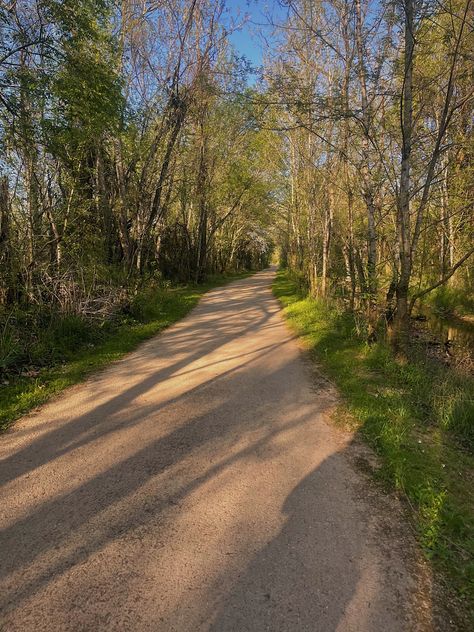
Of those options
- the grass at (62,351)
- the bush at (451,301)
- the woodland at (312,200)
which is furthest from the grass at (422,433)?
the bush at (451,301)

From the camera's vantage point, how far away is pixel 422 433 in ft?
14.8

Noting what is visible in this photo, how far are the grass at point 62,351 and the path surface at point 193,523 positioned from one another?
18.9 inches

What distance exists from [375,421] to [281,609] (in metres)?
2.87

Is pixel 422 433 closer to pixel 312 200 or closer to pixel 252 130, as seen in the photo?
pixel 252 130

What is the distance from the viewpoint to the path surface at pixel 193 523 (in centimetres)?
226

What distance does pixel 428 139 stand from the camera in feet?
23.9

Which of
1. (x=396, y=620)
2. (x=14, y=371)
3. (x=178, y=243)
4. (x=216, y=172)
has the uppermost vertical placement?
(x=216, y=172)

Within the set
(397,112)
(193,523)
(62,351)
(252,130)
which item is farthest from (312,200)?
(193,523)

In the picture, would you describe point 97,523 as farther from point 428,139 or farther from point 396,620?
point 428,139

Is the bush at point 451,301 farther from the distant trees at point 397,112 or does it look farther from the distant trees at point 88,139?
the distant trees at point 88,139

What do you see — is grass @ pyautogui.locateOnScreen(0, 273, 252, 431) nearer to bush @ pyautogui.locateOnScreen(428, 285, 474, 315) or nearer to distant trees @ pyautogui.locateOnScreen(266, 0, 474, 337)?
distant trees @ pyautogui.locateOnScreen(266, 0, 474, 337)

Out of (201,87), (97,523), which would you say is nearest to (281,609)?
(97,523)

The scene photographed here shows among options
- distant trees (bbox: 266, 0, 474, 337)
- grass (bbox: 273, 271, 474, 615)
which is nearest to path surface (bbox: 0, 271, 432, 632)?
grass (bbox: 273, 271, 474, 615)

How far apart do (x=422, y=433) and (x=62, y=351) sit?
6118mm
